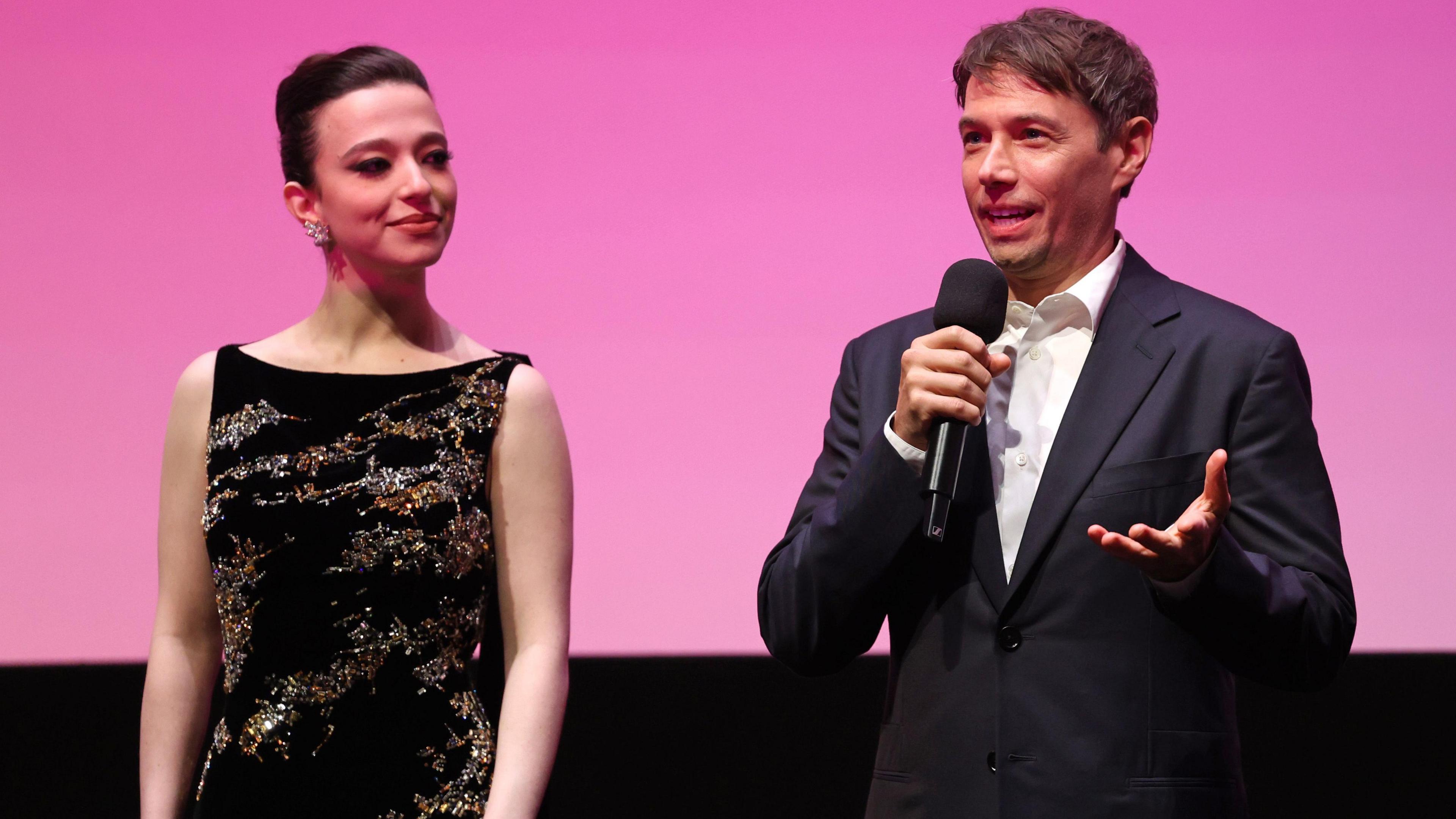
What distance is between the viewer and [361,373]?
204 cm

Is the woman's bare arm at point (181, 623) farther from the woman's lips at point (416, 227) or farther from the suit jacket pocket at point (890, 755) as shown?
the suit jacket pocket at point (890, 755)

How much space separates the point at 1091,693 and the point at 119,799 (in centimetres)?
219

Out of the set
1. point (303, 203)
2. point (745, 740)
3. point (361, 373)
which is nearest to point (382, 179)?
point (303, 203)

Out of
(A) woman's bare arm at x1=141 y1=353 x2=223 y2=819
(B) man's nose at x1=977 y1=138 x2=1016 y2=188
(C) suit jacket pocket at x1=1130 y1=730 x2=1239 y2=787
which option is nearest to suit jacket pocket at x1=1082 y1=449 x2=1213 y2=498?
(C) suit jacket pocket at x1=1130 y1=730 x2=1239 y2=787

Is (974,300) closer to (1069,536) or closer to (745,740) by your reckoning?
(1069,536)

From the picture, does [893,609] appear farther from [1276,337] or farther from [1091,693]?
[1276,337]

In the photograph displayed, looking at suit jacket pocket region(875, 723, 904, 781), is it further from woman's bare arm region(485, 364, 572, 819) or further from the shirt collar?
the shirt collar

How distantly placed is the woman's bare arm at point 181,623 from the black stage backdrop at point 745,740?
1020 millimetres

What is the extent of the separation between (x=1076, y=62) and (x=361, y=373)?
1070mm

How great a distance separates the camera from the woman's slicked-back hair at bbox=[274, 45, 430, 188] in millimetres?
2008

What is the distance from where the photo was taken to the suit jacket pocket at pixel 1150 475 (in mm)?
1713

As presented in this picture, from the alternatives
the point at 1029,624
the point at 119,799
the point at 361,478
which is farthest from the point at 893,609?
the point at 119,799

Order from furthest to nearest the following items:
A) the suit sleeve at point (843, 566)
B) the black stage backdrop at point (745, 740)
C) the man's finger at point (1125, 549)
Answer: the black stage backdrop at point (745, 740) → the suit sleeve at point (843, 566) → the man's finger at point (1125, 549)

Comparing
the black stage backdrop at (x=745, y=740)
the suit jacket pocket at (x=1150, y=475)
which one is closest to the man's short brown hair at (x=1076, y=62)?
the suit jacket pocket at (x=1150, y=475)
